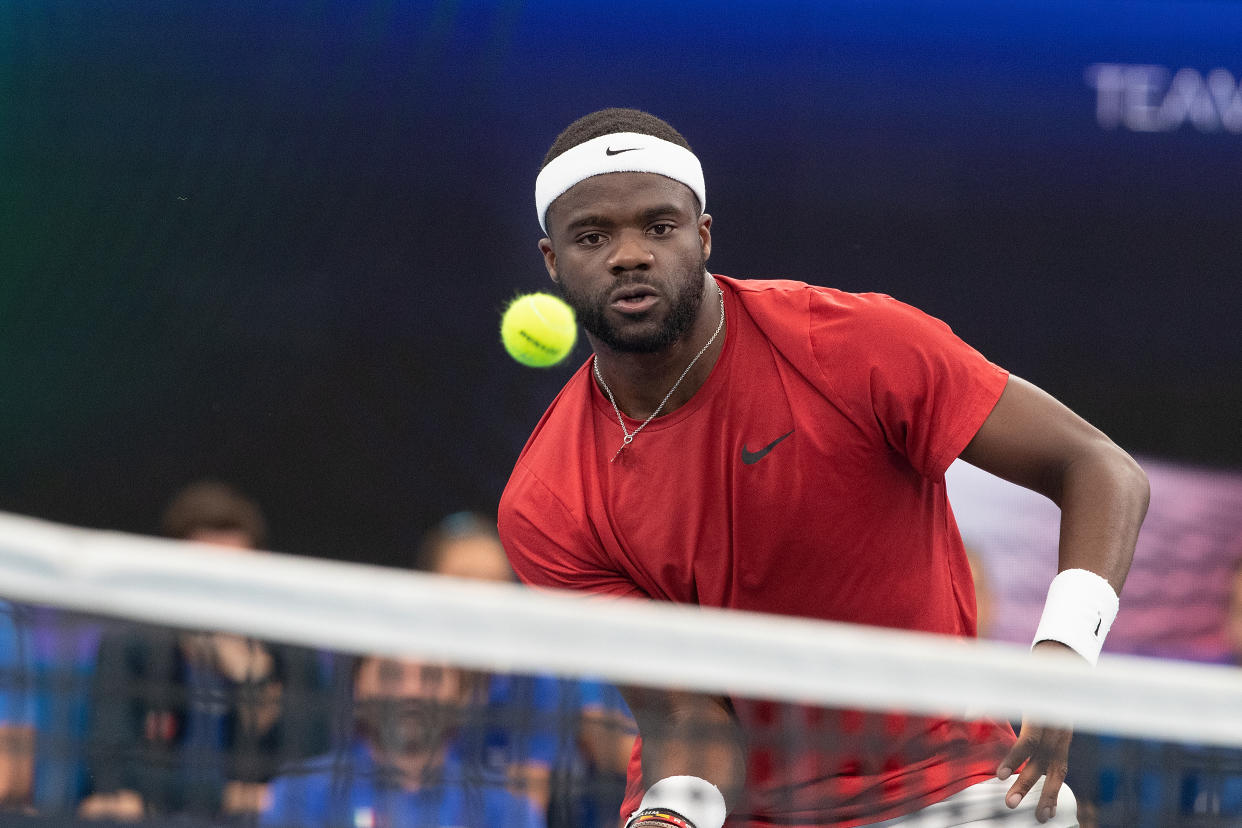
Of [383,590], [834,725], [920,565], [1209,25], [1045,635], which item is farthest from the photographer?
[1209,25]

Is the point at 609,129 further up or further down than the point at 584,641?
further up

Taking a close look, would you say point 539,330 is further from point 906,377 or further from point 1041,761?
point 1041,761

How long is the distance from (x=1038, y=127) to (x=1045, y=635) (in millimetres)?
2602

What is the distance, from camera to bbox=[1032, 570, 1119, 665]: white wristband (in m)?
1.91

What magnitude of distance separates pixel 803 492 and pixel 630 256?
0.47m

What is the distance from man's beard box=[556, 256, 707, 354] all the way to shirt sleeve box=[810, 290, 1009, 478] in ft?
0.66

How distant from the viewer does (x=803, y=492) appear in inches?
89.0

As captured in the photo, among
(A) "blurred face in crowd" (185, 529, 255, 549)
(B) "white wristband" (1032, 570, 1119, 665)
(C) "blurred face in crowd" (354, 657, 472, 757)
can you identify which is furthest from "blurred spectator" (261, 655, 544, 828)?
(A) "blurred face in crowd" (185, 529, 255, 549)

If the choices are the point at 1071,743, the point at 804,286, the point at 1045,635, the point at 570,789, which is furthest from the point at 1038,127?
the point at 570,789

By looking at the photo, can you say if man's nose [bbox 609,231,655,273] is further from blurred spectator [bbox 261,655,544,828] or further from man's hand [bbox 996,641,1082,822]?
blurred spectator [bbox 261,655,544,828]

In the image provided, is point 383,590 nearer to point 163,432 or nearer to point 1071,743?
point 1071,743

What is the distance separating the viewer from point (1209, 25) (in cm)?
407

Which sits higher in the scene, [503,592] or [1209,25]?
[1209,25]

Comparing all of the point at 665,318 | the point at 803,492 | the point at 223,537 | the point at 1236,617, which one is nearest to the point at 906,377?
the point at 803,492
